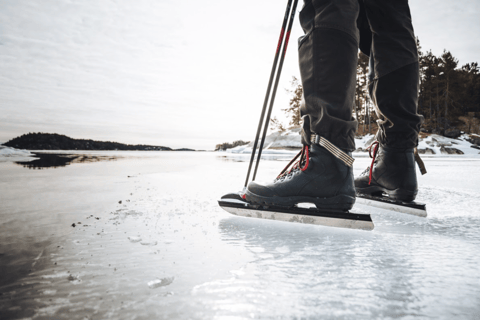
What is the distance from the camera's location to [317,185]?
98cm

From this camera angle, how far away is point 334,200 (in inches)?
37.9

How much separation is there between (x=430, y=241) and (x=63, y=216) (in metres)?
1.27

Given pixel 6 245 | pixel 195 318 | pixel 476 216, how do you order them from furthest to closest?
1. pixel 476 216
2. pixel 6 245
3. pixel 195 318

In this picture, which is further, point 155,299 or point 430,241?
point 430,241

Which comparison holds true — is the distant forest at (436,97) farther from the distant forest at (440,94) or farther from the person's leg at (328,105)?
the person's leg at (328,105)

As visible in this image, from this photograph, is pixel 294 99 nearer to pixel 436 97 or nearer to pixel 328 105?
pixel 436 97

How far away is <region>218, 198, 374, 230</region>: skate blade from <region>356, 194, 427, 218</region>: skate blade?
1.26 ft

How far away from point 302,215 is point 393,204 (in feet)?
1.77

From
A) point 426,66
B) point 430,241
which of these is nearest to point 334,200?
point 430,241

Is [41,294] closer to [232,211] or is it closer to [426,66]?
[232,211]

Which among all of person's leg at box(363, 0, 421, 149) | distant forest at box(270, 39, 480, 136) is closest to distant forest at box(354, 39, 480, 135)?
distant forest at box(270, 39, 480, 136)

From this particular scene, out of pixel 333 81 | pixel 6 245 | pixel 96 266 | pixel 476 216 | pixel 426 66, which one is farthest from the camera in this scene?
pixel 426 66

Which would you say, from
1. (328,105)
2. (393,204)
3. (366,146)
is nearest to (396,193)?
(393,204)

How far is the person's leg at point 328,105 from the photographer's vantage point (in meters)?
0.95
